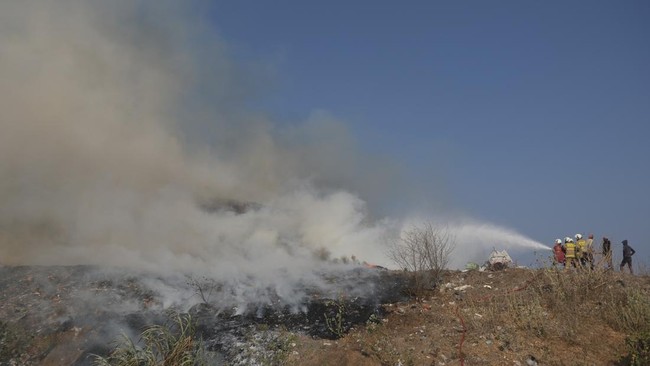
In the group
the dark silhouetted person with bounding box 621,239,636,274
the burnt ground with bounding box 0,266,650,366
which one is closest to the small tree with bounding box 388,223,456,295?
the burnt ground with bounding box 0,266,650,366

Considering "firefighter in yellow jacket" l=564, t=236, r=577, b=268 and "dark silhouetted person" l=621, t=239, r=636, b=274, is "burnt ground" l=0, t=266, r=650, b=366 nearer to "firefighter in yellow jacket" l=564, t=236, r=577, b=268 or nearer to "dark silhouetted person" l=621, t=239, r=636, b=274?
"firefighter in yellow jacket" l=564, t=236, r=577, b=268

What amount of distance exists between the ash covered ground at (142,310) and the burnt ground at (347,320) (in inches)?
1.1

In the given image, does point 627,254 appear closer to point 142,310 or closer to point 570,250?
point 570,250

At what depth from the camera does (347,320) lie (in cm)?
1026

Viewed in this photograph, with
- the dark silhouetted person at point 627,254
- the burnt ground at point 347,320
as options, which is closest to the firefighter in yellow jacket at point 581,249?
the burnt ground at point 347,320

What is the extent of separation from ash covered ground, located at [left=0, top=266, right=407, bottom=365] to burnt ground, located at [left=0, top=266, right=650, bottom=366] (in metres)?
0.03

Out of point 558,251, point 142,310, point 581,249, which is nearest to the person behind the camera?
point 142,310

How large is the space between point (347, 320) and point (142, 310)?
17.0 feet

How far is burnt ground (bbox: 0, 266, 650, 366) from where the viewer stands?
8.02m

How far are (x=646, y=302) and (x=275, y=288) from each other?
29.3 ft

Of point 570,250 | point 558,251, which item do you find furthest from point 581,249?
point 558,251

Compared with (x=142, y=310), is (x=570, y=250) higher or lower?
higher

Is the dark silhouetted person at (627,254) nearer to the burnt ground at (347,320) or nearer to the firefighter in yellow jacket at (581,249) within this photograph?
the firefighter in yellow jacket at (581,249)

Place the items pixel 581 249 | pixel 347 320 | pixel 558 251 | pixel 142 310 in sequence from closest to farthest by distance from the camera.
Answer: pixel 347 320, pixel 142 310, pixel 581 249, pixel 558 251
